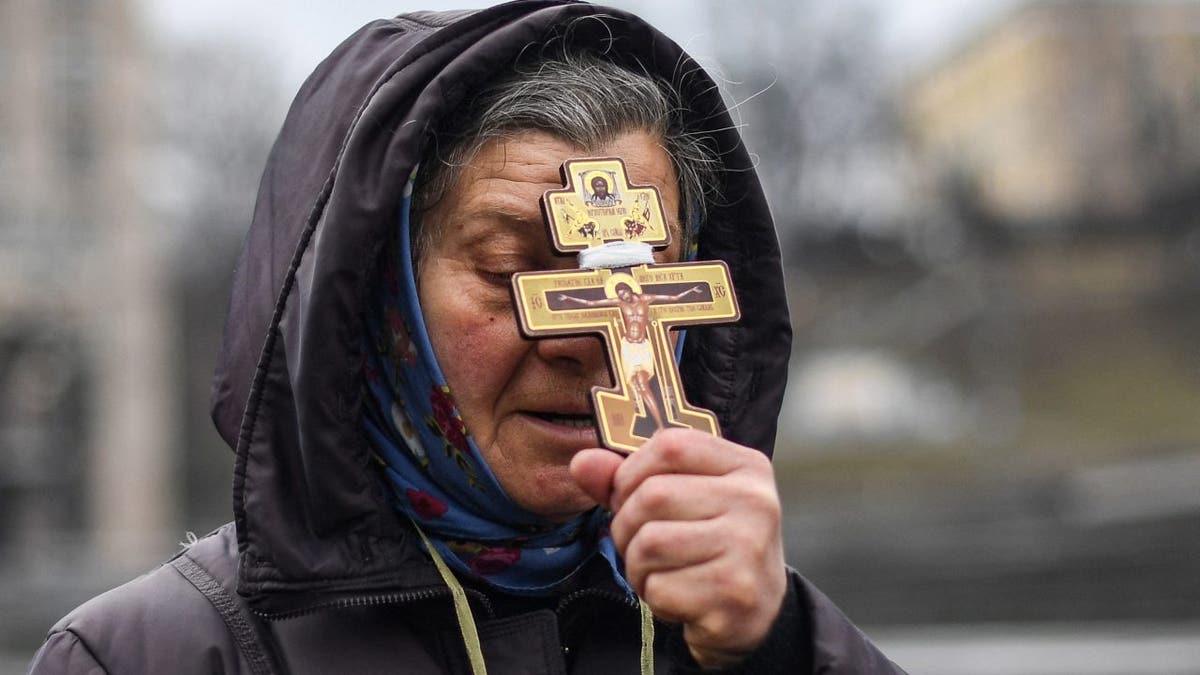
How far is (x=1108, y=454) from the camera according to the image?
24812 millimetres

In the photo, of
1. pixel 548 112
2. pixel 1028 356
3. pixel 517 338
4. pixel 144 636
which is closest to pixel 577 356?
pixel 517 338

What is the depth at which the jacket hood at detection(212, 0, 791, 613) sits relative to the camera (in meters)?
1.98

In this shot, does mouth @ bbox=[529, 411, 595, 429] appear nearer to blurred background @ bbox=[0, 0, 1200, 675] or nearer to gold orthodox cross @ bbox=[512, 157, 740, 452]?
gold orthodox cross @ bbox=[512, 157, 740, 452]

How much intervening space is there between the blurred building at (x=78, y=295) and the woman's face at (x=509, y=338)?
2670cm

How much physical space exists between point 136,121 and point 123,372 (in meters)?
5.15

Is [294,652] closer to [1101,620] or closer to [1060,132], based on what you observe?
[1101,620]

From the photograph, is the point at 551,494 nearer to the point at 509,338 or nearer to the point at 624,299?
the point at 509,338

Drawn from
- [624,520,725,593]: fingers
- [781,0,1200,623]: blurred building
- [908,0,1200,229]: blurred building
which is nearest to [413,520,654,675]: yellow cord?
[624,520,725,593]: fingers

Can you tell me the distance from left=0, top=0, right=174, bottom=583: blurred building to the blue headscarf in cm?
2661

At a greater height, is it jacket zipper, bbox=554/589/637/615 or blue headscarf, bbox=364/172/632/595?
blue headscarf, bbox=364/172/632/595

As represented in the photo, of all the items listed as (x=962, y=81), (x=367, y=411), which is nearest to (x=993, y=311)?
(x=962, y=81)

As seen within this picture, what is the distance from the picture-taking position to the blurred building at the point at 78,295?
28.2 m

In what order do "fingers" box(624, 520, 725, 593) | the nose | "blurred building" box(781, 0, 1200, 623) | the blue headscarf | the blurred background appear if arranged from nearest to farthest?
"fingers" box(624, 520, 725, 593)
the nose
the blue headscarf
"blurred building" box(781, 0, 1200, 623)
the blurred background

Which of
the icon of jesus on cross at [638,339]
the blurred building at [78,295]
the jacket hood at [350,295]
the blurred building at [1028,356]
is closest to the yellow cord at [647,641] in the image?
the jacket hood at [350,295]
